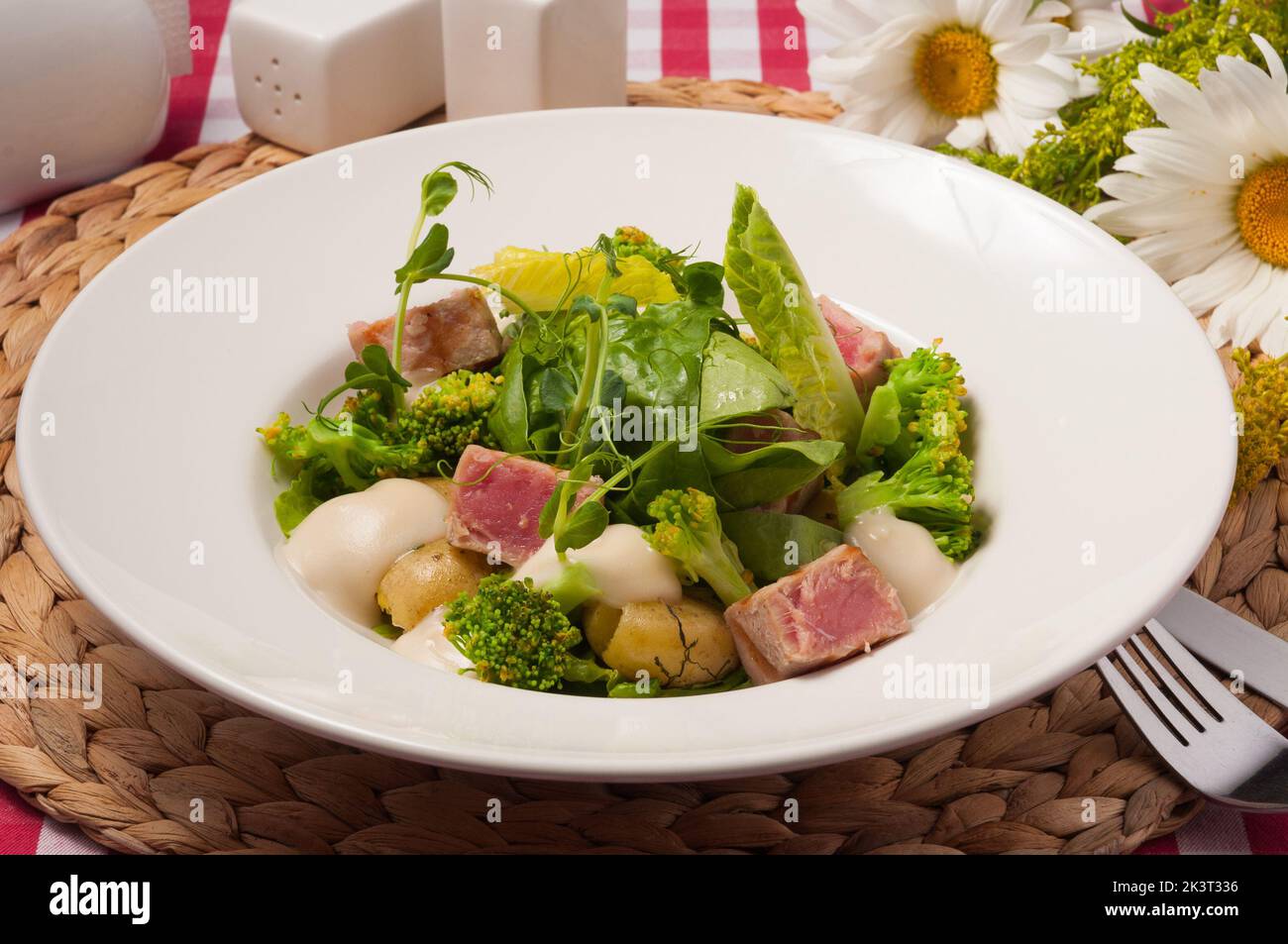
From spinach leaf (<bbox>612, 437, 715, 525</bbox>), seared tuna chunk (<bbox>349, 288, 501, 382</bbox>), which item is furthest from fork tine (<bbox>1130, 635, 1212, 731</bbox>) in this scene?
seared tuna chunk (<bbox>349, 288, 501, 382</bbox>)

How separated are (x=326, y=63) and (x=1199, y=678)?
9.04 feet

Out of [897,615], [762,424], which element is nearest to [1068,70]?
[762,424]

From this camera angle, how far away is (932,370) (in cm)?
255

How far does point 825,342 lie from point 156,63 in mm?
2386

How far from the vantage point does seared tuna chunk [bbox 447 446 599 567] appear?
7.56 feet

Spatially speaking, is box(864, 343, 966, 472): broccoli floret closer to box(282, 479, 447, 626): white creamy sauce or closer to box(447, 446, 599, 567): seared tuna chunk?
box(447, 446, 599, 567): seared tuna chunk

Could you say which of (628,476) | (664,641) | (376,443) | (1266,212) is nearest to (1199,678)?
(664,641)

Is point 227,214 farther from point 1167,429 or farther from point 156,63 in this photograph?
point 1167,429

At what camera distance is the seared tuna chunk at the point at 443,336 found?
2.66 m

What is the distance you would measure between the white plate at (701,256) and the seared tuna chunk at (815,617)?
0.04 metres

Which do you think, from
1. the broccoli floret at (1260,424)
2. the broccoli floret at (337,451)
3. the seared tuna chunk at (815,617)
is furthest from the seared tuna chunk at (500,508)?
the broccoli floret at (1260,424)

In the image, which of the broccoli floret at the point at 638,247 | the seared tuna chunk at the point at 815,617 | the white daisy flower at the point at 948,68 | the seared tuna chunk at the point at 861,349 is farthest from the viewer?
the white daisy flower at the point at 948,68

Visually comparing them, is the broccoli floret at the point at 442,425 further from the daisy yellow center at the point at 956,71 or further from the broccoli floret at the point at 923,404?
the daisy yellow center at the point at 956,71

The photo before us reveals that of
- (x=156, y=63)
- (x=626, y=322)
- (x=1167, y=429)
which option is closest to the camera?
(x=1167, y=429)
